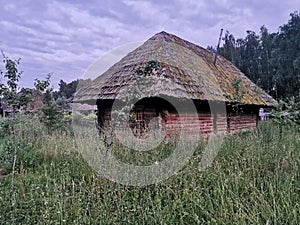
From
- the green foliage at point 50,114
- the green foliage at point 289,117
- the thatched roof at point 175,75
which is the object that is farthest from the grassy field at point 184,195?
the green foliage at point 50,114

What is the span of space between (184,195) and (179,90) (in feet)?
17.1

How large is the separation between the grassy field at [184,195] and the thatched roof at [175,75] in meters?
3.73

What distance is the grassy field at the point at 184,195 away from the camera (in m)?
3.41

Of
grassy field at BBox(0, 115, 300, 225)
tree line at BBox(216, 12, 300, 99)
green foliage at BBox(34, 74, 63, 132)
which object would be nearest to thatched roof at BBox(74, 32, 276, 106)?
green foliage at BBox(34, 74, 63, 132)

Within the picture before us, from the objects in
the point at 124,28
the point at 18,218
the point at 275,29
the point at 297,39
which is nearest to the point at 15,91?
the point at 18,218

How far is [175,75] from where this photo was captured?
948 centimetres

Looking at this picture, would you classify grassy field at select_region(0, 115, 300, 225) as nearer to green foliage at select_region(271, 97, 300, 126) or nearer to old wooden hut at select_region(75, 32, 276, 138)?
green foliage at select_region(271, 97, 300, 126)

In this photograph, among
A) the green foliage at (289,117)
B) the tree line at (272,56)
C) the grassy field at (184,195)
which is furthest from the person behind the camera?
the tree line at (272,56)

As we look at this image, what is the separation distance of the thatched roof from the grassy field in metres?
3.73

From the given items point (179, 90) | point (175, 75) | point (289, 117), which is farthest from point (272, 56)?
point (179, 90)

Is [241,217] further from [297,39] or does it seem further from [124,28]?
[297,39]

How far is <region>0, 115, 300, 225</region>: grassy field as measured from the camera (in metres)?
3.41

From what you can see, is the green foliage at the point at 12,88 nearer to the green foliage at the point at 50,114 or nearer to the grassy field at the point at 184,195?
the grassy field at the point at 184,195

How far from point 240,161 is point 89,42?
31.9 feet
